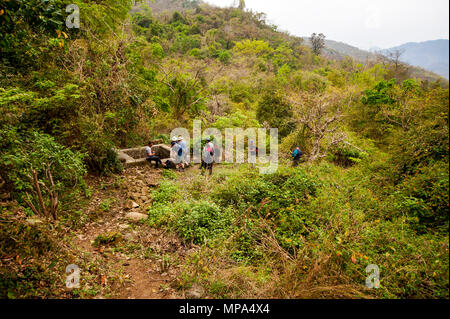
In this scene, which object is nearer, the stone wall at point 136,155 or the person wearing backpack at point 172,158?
the stone wall at point 136,155

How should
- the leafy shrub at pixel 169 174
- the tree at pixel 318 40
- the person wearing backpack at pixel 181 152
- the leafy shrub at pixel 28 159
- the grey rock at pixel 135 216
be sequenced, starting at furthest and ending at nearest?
the tree at pixel 318 40 → the person wearing backpack at pixel 181 152 → the leafy shrub at pixel 169 174 → the grey rock at pixel 135 216 → the leafy shrub at pixel 28 159

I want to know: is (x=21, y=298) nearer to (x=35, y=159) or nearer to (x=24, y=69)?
(x=35, y=159)

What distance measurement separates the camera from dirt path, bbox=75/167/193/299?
3.59 meters

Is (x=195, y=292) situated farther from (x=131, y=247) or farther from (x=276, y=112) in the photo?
(x=276, y=112)

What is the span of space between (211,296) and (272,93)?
13909 mm

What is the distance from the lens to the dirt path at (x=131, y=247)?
359cm

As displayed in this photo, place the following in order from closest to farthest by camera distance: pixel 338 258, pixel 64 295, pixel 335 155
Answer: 1. pixel 64 295
2. pixel 338 258
3. pixel 335 155

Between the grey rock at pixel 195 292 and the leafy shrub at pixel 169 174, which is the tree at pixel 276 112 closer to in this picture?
the leafy shrub at pixel 169 174

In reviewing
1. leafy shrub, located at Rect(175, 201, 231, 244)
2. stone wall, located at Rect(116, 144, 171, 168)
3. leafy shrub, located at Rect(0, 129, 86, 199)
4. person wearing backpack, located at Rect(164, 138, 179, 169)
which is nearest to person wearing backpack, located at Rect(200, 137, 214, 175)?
person wearing backpack, located at Rect(164, 138, 179, 169)

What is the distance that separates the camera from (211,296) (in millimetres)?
3354

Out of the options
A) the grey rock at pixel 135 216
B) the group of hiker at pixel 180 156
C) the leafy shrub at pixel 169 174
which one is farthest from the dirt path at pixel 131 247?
the group of hiker at pixel 180 156

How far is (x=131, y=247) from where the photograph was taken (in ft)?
14.5

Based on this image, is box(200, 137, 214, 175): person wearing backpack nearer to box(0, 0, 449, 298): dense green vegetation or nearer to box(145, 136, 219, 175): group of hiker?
box(145, 136, 219, 175): group of hiker
